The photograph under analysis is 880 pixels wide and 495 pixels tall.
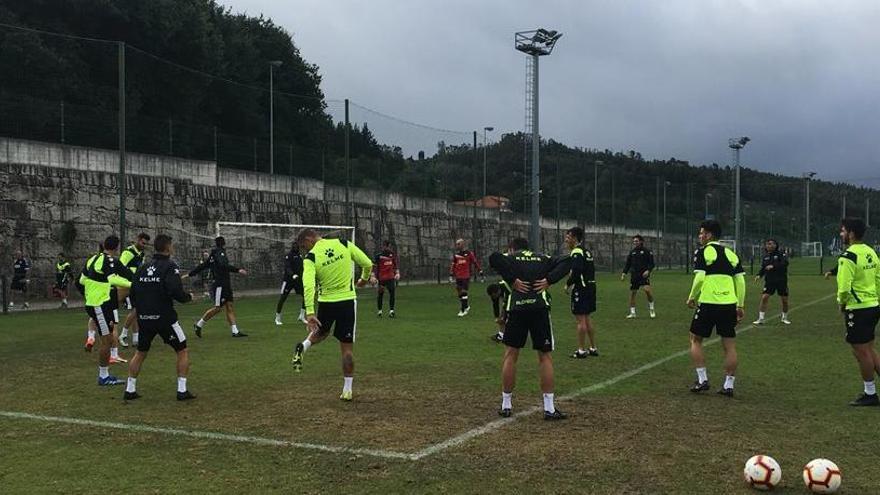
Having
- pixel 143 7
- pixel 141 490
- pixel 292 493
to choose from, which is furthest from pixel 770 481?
pixel 143 7

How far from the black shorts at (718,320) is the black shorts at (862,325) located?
127 centimetres

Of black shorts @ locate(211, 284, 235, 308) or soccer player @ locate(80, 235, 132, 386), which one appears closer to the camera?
soccer player @ locate(80, 235, 132, 386)

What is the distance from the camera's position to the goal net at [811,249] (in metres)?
90.3

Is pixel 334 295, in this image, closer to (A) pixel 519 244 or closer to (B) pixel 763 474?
(A) pixel 519 244

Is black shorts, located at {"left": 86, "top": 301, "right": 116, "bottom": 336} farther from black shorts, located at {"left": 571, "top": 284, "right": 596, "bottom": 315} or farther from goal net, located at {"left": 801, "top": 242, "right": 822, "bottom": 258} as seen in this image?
goal net, located at {"left": 801, "top": 242, "right": 822, "bottom": 258}

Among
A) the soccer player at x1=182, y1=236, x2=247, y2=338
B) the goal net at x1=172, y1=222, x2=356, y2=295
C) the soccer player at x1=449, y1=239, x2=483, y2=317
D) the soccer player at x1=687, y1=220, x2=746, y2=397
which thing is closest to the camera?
the soccer player at x1=687, y1=220, x2=746, y2=397

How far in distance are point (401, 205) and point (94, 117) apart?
19.3 m

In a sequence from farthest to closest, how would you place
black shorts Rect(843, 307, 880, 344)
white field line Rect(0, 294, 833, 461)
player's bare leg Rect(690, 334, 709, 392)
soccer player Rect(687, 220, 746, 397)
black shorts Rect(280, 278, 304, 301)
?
black shorts Rect(280, 278, 304, 301) < player's bare leg Rect(690, 334, 709, 392) < soccer player Rect(687, 220, 746, 397) < black shorts Rect(843, 307, 880, 344) < white field line Rect(0, 294, 833, 461)

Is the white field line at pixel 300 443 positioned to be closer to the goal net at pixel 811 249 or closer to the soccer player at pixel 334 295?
the soccer player at pixel 334 295

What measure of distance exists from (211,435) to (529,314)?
341 cm

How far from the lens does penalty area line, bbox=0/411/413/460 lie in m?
6.51

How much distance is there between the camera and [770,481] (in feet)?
17.9

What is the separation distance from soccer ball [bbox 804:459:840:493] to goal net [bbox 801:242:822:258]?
9406 cm

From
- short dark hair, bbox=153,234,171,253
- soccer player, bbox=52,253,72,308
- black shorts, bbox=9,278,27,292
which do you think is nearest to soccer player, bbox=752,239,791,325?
short dark hair, bbox=153,234,171,253
